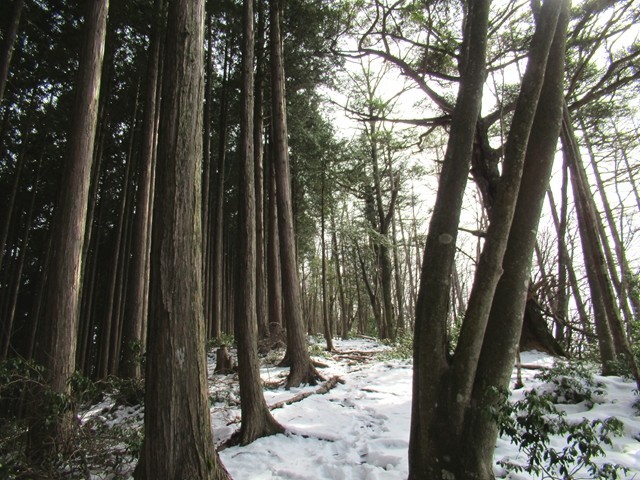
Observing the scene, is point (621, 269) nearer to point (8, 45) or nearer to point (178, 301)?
point (178, 301)

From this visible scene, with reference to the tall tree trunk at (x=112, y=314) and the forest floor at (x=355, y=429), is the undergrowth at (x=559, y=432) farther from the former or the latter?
the tall tree trunk at (x=112, y=314)

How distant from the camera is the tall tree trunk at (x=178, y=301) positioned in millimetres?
2189

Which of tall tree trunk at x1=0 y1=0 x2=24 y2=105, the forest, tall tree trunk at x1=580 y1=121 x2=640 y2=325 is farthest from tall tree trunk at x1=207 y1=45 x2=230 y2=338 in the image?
tall tree trunk at x1=580 y1=121 x2=640 y2=325

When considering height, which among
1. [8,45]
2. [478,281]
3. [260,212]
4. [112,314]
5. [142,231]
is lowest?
[112,314]

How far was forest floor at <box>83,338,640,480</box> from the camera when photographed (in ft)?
9.65

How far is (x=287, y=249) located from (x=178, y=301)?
4.16 metres

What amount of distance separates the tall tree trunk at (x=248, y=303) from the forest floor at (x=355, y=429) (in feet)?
0.70

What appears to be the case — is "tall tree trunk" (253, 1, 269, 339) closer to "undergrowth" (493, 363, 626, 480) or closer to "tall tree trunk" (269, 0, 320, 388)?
"tall tree trunk" (269, 0, 320, 388)

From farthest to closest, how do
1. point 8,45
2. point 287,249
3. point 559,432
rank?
point 287,249 < point 8,45 < point 559,432

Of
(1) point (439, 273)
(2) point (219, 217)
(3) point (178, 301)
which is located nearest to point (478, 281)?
(1) point (439, 273)

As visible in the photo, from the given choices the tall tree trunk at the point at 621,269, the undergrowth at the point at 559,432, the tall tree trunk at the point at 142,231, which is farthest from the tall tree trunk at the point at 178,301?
the tall tree trunk at the point at 621,269

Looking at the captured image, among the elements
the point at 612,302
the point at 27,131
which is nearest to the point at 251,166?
the point at 612,302

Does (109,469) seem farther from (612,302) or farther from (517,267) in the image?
(612,302)

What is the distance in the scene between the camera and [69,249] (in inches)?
159
